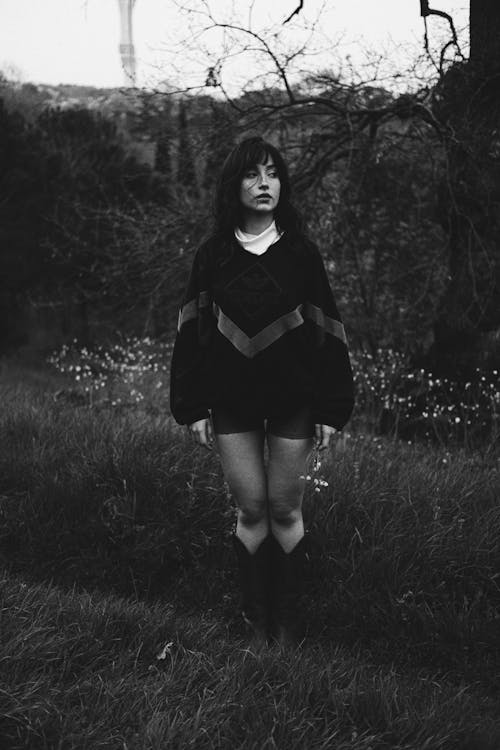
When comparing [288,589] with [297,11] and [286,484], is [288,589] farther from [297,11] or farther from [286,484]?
[297,11]

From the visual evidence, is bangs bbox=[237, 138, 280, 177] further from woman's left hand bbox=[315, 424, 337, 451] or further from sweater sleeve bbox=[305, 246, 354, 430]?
woman's left hand bbox=[315, 424, 337, 451]

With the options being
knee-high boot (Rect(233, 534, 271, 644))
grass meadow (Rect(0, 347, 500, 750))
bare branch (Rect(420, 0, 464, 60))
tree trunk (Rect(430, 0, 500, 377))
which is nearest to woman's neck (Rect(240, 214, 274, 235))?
knee-high boot (Rect(233, 534, 271, 644))

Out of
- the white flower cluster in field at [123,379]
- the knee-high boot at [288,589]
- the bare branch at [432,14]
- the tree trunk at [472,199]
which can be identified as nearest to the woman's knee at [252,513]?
the knee-high boot at [288,589]

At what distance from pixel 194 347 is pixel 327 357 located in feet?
1.75

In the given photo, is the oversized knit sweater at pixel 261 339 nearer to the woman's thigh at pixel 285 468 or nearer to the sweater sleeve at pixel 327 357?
the sweater sleeve at pixel 327 357

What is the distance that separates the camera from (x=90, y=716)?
6.37 ft

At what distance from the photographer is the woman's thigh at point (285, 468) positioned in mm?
2611

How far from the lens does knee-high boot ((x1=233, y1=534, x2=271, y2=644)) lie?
279cm

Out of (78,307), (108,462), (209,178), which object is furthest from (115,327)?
(108,462)

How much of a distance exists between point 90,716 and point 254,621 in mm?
970

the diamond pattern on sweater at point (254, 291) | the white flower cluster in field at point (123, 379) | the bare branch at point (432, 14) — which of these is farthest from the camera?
the white flower cluster in field at point (123, 379)

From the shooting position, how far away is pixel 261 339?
8.21 feet

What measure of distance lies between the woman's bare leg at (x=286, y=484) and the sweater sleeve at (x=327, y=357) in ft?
0.48

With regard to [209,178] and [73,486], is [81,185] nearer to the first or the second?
[209,178]
